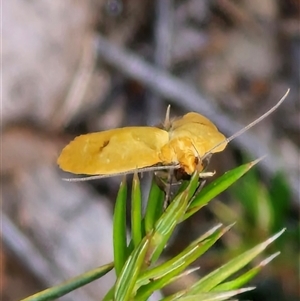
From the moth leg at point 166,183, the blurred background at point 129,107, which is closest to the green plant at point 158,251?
the moth leg at point 166,183

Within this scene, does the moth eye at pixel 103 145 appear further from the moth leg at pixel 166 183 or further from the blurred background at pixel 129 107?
the blurred background at pixel 129 107

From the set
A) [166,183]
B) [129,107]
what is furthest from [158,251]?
[129,107]

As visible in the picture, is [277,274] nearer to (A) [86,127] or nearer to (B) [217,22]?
(A) [86,127]

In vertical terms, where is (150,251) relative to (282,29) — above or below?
above

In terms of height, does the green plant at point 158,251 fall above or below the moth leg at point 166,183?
below

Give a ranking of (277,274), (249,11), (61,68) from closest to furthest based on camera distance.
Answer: (277,274) < (61,68) < (249,11)

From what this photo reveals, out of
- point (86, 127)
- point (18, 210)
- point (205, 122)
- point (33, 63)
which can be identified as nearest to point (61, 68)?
point (33, 63)

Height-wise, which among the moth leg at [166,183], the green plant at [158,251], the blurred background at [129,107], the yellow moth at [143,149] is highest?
the yellow moth at [143,149]
